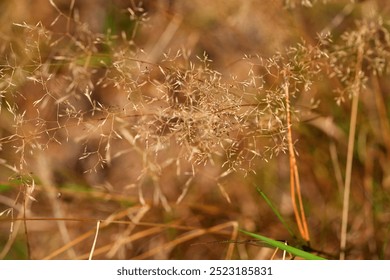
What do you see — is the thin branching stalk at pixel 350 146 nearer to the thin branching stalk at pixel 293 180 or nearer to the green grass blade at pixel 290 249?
the thin branching stalk at pixel 293 180

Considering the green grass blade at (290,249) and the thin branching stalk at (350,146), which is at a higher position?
the thin branching stalk at (350,146)

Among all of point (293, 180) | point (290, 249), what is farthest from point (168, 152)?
point (290, 249)

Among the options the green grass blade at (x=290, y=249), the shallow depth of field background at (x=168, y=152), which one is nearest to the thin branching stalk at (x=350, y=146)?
the shallow depth of field background at (x=168, y=152)

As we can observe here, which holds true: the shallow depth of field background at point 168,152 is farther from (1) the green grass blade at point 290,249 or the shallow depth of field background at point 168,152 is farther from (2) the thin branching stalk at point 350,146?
(1) the green grass blade at point 290,249

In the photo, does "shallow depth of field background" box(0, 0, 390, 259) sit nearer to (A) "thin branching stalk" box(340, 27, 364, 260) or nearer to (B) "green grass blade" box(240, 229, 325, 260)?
(A) "thin branching stalk" box(340, 27, 364, 260)

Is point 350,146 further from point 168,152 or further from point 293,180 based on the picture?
point 168,152

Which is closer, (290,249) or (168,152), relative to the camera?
(290,249)

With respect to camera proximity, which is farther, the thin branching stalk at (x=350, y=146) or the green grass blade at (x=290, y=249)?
the thin branching stalk at (x=350, y=146)
